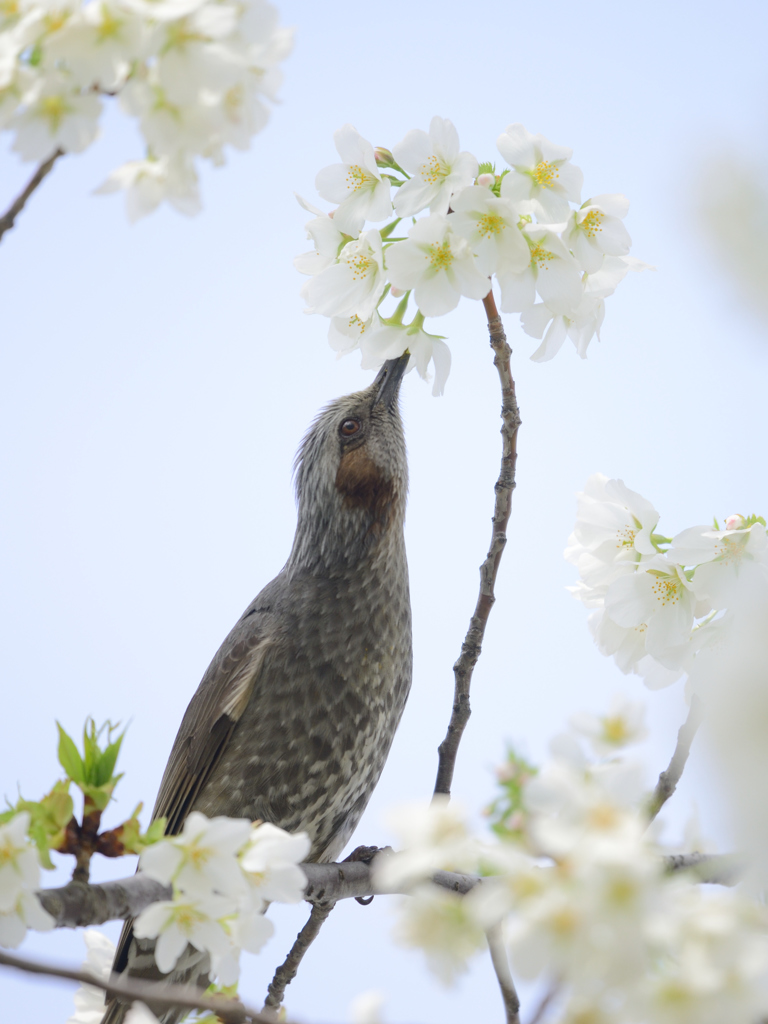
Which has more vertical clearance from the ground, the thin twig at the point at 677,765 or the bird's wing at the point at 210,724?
the thin twig at the point at 677,765

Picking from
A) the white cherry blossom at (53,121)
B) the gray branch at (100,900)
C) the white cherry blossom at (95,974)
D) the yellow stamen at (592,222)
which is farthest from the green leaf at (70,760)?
the yellow stamen at (592,222)

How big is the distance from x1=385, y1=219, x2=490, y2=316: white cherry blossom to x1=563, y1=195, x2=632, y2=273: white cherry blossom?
22cm

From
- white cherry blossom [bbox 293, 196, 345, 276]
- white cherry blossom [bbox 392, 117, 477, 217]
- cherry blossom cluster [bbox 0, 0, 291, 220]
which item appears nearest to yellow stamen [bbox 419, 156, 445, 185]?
white cherry blossom [bbox 392, 117, 477, 217]

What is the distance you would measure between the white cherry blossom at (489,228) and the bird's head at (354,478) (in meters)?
1.54

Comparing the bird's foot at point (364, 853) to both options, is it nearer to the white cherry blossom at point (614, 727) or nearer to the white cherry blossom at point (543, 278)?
the white cherry blossom at point (543, 278)

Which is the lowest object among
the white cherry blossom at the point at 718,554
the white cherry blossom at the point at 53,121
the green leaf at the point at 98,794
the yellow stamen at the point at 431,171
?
the green leaf at the point at 98,794

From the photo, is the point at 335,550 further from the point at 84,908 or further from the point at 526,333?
the point at 84,908

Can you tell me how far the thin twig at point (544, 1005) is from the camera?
0.94 metres

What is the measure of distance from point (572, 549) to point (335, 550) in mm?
1379

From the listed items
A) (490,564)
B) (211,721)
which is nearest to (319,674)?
(211,721)

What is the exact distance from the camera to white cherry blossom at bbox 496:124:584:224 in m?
1.75

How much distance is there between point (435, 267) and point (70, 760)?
3.92ft

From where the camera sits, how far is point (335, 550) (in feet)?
10.8

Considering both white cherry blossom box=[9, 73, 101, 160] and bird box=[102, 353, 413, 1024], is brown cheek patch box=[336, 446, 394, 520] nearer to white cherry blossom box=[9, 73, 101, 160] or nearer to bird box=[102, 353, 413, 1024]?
bird box=[102, 353, 413, 1024]
